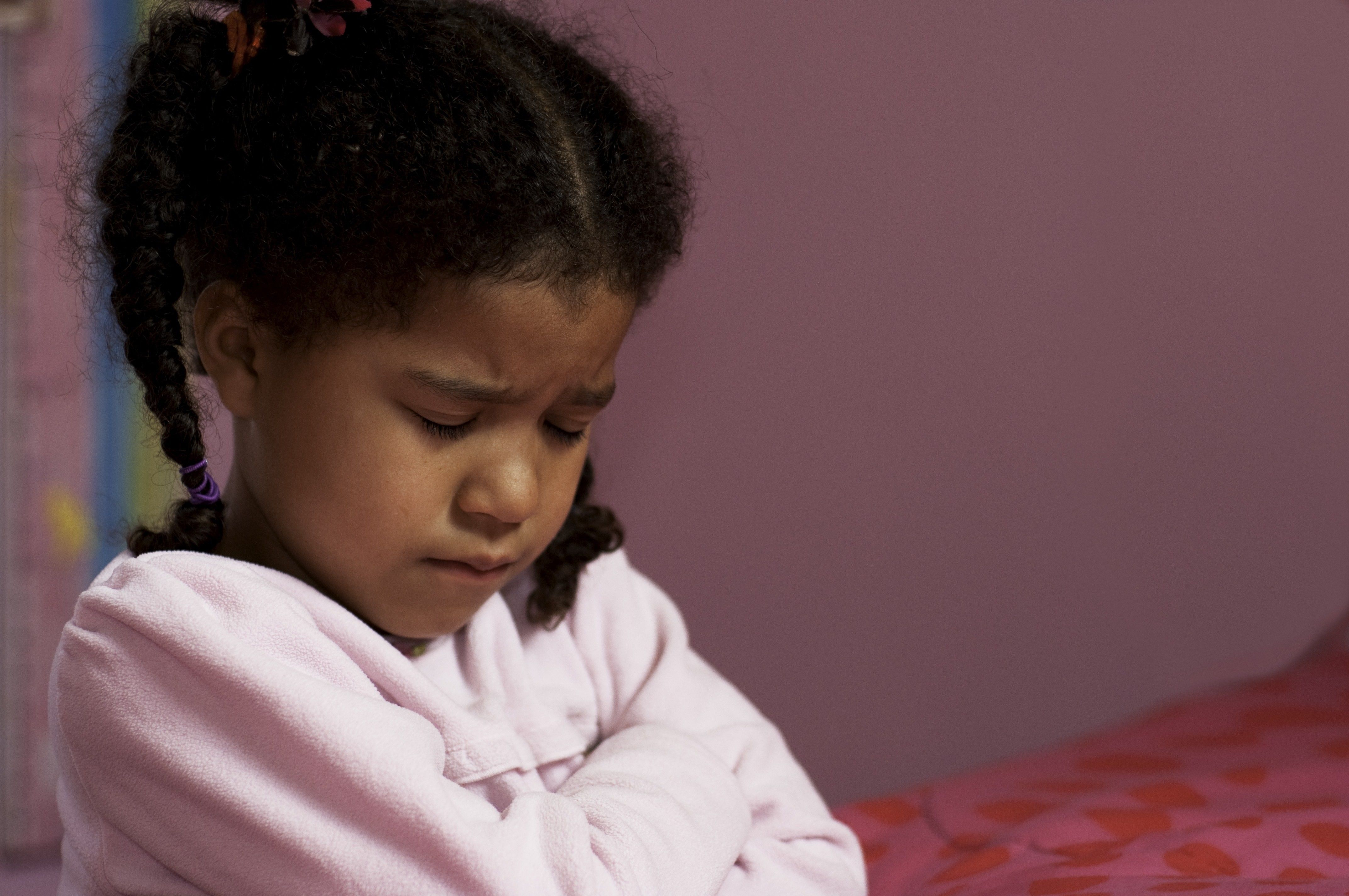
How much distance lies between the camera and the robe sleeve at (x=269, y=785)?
0.72 metres

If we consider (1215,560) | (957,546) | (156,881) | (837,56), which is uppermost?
(837,56)

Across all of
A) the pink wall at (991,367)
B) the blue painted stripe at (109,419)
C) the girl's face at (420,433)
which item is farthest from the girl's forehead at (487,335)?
the blue painted stripe at (109,419)

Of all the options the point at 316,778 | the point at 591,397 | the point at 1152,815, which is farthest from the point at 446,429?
the point at 1152,815

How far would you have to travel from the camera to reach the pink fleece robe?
727 mm

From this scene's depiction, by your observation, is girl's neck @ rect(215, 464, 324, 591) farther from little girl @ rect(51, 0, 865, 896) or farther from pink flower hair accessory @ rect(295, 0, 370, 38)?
pink flower hair accessory @ rect(295, 0, 370, 38)

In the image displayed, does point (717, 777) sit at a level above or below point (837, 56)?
below

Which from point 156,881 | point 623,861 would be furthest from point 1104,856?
point 156,881

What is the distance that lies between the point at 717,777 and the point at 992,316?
109cm

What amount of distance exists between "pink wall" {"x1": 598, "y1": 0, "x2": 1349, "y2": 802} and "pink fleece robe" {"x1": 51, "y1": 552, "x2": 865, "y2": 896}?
2.97ft

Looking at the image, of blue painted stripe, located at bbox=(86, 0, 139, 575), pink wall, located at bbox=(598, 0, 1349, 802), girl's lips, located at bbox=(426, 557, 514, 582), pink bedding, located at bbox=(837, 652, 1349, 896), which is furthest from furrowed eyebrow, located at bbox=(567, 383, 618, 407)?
blue painted stripe, located at bbox=(86, 0, 139, 575)

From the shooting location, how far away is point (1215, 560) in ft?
6.45

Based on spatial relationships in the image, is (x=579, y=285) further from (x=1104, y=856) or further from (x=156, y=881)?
(x=1104, y=856)

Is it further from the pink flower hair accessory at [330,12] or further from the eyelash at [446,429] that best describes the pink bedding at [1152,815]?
the pink flower hair accessory at [330,12]

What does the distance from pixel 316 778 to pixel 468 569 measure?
0.61 feet
